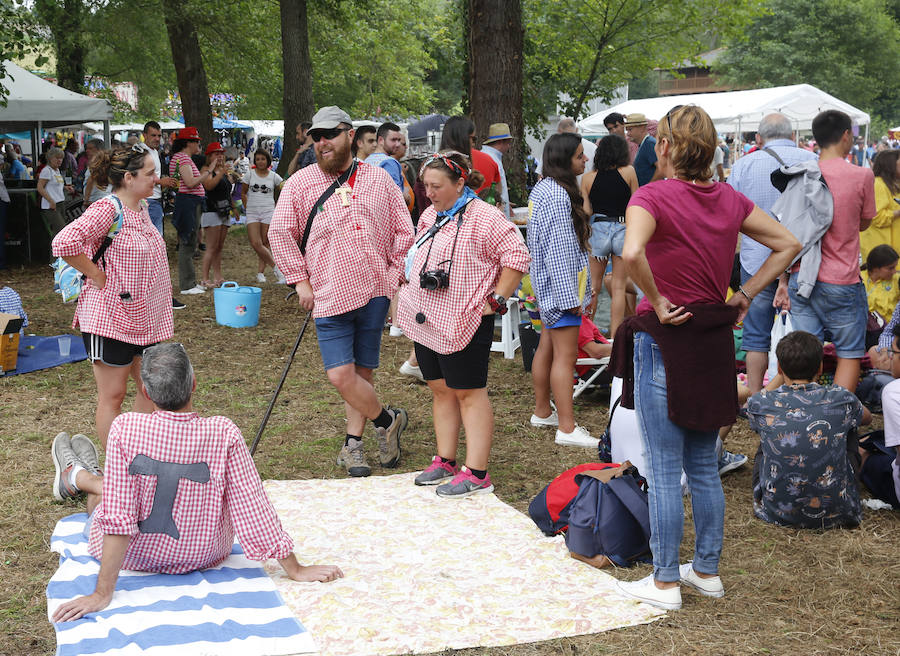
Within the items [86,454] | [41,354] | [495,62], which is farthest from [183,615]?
[495,62]

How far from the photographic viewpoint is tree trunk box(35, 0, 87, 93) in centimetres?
1838

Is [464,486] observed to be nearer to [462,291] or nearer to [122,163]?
[462,291]

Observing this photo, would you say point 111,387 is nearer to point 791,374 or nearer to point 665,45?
point 791,374

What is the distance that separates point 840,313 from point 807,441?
50.9 inches

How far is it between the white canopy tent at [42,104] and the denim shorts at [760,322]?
452 inches

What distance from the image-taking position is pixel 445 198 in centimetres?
484

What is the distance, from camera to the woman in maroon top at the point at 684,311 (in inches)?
132

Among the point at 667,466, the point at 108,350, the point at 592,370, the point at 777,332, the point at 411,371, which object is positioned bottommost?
the point at 411,371

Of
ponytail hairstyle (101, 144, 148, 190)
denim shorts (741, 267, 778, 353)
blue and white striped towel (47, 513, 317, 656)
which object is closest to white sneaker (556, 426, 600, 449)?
denim shorts (741, 267, 778, 353)

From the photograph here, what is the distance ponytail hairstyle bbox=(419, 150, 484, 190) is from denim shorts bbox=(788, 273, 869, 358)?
2.07m

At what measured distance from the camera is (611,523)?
4102 millimetres

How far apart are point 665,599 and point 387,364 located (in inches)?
186

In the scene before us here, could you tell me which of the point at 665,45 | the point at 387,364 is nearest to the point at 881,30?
the point at 665,45

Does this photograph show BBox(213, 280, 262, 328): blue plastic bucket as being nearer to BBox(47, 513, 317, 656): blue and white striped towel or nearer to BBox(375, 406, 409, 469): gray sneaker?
BBox(375, 406, 409, 469): gray sneaker
